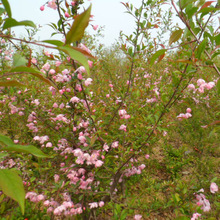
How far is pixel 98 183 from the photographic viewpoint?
2092 mm

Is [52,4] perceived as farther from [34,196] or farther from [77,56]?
[34,196]

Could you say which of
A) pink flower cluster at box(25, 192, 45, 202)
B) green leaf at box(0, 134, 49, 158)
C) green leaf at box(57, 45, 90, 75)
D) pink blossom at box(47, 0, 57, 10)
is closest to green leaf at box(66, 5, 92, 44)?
green leaf at box(57, 45, 90, 75)

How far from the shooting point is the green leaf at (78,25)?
302 mm

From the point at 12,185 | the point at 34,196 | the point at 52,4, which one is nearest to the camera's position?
the point at 12,185

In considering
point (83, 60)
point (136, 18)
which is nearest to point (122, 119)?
point (136, 18)

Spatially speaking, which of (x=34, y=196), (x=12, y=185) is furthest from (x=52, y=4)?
(x=34, y=196)

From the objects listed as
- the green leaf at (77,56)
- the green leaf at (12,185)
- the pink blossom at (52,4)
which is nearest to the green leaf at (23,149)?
the green leaf at (12,185)

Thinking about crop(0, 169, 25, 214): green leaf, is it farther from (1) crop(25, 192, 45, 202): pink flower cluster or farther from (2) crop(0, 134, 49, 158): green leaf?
(1) crop(25, 192, 45, 202): pink flower cluster

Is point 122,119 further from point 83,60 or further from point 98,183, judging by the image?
point 83,60

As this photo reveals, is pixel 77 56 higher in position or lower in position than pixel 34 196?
higher

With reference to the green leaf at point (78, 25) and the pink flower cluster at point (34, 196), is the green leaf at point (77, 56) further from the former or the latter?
the pink flower cluster at point (34, 196)

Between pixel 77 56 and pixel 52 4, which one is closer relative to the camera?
pixel 77 56

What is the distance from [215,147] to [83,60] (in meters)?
3.66

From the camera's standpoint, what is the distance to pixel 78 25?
1.02ft
